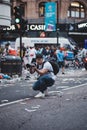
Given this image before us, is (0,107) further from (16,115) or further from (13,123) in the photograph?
(13,123)

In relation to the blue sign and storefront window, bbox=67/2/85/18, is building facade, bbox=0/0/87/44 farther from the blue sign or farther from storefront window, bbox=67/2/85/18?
the blue sign

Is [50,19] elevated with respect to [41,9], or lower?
elevated

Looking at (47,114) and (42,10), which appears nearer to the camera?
(47,114)

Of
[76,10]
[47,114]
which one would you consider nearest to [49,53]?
[76,10]

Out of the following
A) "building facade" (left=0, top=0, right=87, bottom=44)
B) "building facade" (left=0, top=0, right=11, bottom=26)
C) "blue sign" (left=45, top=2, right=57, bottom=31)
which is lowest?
"building facade" (left=0, top=0, right=87, bottom=44)

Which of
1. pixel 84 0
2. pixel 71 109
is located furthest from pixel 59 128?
pixel 84 0

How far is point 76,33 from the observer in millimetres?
54344

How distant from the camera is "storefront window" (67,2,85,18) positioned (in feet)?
194

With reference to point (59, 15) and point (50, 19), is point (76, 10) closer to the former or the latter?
point (59, 15)

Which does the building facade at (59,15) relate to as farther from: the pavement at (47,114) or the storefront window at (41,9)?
the pavement at (47,114)

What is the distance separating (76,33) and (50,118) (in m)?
44.7

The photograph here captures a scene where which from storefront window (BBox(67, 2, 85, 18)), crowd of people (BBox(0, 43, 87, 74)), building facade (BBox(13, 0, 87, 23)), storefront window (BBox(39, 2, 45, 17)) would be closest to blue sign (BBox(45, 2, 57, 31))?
crowd of people (BBox(0, 43, 87, 74))

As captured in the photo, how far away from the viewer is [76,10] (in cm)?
5969

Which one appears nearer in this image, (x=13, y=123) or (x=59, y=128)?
(x=59, y=128)
